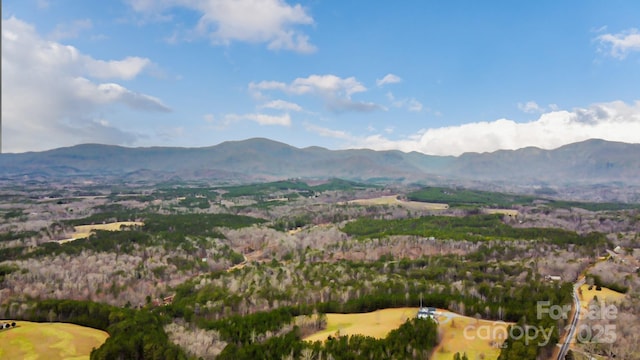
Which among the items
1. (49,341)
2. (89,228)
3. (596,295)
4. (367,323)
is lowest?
(367,323)

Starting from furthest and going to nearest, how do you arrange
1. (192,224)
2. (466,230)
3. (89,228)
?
(192,224) → (89,228) → (466,230)

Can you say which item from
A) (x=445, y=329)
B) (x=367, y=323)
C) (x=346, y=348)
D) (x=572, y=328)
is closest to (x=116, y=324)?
(x=346, y=348)

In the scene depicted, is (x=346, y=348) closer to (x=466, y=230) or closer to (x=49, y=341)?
(x=49, y=341)

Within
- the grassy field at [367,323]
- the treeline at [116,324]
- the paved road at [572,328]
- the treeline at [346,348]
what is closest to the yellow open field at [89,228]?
the treeline at [116,324]

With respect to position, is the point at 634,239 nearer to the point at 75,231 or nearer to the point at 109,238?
the point at 109,238

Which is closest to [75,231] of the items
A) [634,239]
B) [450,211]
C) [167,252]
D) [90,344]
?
[167,252]

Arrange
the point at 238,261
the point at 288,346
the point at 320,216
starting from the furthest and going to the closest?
the point at 320,216, the point at 238,261, the point at 288,346

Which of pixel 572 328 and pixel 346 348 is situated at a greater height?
pixel 346 348
